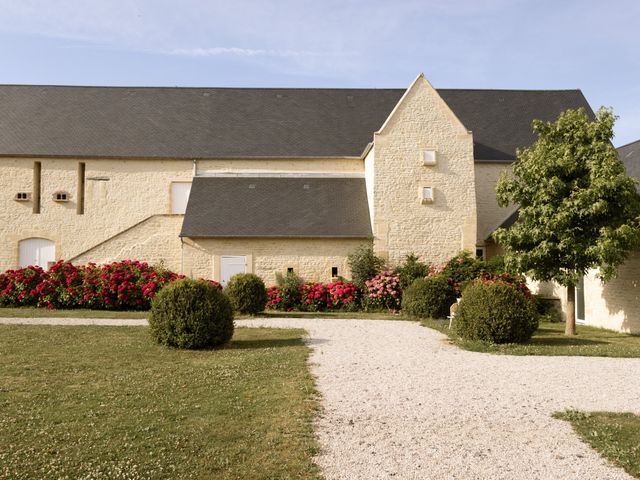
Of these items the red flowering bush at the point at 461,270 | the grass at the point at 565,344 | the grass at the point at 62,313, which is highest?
the red flowering bush at the point at 461,270

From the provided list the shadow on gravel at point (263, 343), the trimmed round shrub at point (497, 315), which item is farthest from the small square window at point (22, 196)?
the trimmed round shrub at point (497, 315)

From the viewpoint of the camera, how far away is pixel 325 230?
74.0 feet

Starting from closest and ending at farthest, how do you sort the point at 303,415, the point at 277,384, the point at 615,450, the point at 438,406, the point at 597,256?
the point at 615,450 < the point at 303,415 < the point at 438,406 < the point at 277,384 < the point at 597,256

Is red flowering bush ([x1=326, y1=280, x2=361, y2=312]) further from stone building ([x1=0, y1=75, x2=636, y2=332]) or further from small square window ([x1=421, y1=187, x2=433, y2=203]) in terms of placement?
small square window ([x1=421, y1=187, x2=433, y2=203])

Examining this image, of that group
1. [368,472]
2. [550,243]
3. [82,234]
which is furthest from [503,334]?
[82,234]

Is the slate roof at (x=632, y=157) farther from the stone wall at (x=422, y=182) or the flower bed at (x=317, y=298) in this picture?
the flower bed at (x=317, y=298)

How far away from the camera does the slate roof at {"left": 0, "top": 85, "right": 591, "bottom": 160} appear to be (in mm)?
26406

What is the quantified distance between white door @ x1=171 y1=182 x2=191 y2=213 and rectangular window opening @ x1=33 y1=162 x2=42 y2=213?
6.02 metres

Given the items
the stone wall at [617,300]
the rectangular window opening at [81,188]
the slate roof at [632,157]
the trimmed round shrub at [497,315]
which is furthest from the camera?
the rectangular window opening at [81,188]

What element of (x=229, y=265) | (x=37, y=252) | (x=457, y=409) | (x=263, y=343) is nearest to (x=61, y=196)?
(x=37, y=252)

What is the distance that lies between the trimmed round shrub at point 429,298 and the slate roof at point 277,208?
5.02m

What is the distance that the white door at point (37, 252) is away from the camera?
84.7 feet

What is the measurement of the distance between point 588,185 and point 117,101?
900 inches

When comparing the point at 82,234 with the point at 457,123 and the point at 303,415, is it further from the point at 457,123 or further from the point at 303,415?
the point at 303,415
